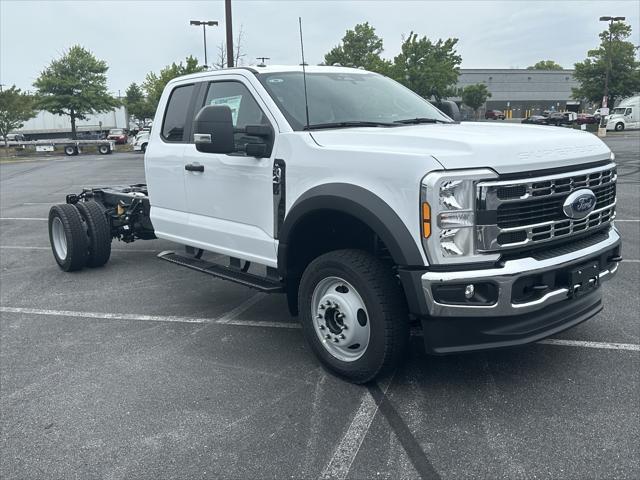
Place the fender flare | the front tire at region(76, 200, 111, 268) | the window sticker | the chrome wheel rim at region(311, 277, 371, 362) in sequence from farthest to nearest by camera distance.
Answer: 1. the front tire at region(76, 200, 111, 268)
2. the window sticker
3. the chrome wheel rim at region(311, 277, 371, 362)
4. the fender flare

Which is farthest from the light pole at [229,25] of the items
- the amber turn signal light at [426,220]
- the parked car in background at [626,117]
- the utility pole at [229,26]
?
the parked car in background at [626,117]

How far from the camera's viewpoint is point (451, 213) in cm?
331

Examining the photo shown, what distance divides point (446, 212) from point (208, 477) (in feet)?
6.06

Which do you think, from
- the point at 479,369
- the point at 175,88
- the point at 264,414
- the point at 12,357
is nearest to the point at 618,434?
the point at 479,369

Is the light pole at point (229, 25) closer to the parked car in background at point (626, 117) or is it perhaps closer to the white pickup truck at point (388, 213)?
the white pickup truck at point (388, 213)

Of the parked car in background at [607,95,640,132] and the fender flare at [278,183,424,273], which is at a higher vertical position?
the parked car in background at [607,95,640,132]

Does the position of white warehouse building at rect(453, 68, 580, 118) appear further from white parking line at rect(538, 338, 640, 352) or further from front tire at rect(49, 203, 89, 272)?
white parking line at rect(538, 338, 640, 352)

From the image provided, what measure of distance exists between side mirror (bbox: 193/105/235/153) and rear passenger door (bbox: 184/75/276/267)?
0.27 meters

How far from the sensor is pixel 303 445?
3.30 metres

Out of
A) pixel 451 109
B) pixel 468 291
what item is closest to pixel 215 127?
pixel 468 291

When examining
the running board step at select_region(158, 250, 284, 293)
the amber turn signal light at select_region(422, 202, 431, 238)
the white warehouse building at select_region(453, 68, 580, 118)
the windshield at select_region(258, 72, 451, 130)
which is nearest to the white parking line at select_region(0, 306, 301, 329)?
the running board step at select_region(158, 250, 284, 293)

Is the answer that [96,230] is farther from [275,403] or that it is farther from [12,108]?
[12,108]

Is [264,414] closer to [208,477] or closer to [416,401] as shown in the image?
[208,477]

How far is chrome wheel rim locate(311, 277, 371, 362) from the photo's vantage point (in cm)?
391
